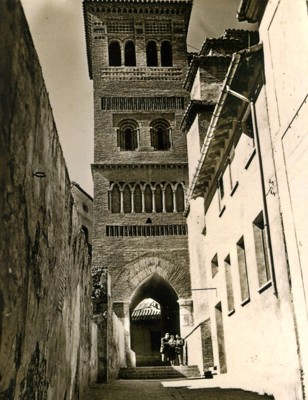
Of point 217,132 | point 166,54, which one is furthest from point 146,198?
point 217,132

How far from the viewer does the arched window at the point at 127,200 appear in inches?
1064

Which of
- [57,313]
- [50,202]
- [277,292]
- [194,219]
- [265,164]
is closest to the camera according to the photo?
[50,202]

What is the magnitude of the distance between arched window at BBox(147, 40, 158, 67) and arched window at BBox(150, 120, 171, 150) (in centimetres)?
375

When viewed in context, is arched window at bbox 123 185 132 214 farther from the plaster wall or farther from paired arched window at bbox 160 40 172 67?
the plaster wall

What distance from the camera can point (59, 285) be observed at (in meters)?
5.97

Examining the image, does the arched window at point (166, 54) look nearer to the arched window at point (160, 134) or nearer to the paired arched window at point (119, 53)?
the paired arched window at point (119, 53)

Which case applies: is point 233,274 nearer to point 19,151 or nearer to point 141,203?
point 19,151

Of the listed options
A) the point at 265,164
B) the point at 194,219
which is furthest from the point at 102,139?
the point at 265,164

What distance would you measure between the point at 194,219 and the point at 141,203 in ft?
19.4

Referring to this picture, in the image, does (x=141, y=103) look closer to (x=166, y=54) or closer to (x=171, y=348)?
(x=166, y=54)

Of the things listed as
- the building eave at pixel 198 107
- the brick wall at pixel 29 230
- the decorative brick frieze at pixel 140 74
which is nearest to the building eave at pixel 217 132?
the brick wall at pixel 29 230

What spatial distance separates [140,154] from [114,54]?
6.54 m

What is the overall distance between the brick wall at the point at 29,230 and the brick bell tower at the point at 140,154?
19.3m

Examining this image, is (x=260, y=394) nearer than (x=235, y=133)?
Yes
